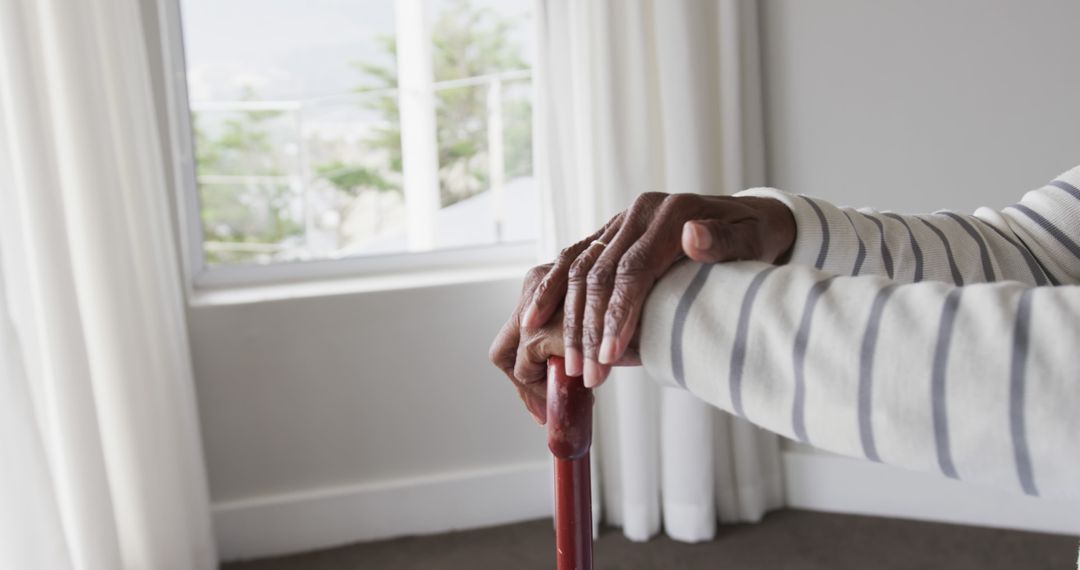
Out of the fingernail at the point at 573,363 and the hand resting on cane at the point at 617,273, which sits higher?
the hand resting on cane at the point at 617,273

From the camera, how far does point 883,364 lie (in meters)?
0.59

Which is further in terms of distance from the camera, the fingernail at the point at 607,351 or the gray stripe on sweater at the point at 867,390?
the fingernail at the point at 607,351

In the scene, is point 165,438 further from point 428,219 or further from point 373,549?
point 428,219

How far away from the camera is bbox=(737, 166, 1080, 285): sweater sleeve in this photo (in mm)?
863

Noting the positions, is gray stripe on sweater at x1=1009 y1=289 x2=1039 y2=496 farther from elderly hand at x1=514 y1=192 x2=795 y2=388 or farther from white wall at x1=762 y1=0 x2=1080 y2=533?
white wall at x1=762 y1=0 x2=1080 y2=533

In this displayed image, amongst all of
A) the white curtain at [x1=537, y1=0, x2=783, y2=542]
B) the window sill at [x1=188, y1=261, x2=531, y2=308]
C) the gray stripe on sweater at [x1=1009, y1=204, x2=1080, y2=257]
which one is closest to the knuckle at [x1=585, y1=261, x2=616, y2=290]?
the gray stripe on sweater at [x1=1009, y1=204, x2=1080, y2=257]

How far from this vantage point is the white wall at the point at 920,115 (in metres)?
2.39

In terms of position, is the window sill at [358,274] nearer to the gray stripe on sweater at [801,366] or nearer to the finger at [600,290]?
the finger at [600,290]

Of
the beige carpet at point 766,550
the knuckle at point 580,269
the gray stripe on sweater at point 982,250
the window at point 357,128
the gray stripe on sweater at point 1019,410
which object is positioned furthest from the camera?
the window at point 357,128

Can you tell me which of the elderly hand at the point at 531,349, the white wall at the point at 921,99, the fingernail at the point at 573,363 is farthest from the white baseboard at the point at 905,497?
the fingernail at the point at 573,363

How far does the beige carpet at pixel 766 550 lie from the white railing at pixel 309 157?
0.85 m

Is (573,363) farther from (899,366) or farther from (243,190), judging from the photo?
(243,190)

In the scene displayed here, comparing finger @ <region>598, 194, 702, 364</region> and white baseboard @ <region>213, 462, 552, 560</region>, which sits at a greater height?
finger @ <region>598, 194, 702, 364</region>

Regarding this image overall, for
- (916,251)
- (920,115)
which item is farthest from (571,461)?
(920,115)
